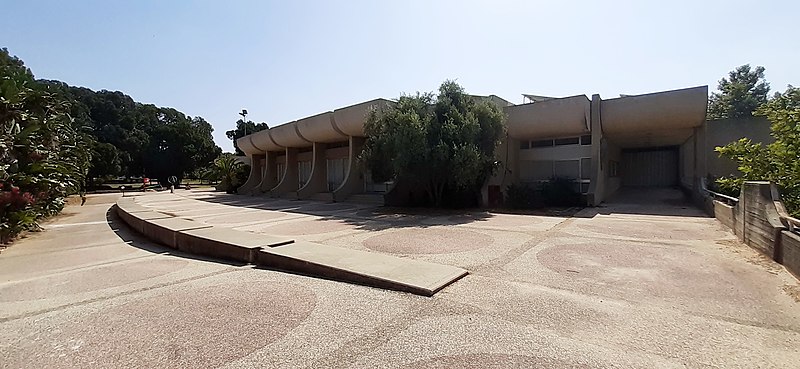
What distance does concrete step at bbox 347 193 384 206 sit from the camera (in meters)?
20.2

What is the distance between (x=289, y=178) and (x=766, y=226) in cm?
2815

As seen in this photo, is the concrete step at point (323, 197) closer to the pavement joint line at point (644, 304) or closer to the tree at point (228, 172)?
the tree at point (228, 172)

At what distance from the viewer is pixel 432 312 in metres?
4.08

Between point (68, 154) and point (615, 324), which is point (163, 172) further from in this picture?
point (615, 324)

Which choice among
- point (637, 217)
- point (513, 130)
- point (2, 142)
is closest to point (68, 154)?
point (2, 142)

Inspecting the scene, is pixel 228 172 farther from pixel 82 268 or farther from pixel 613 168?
pixel 613 168

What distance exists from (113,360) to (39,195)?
11.9 m

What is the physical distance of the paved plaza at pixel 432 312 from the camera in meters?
3.12

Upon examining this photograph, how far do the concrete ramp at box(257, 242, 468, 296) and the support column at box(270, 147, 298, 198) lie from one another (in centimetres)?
2321

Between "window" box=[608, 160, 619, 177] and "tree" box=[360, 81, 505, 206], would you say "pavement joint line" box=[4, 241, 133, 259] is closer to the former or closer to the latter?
"tree" box=[360, 81, 505, 206]

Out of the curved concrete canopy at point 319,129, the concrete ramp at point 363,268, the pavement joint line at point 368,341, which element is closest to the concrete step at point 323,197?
the curved concrete canopy at point 319,129

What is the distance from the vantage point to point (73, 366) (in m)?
3.00

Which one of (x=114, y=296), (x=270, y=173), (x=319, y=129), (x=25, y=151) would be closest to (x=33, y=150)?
(x=25, y=151)

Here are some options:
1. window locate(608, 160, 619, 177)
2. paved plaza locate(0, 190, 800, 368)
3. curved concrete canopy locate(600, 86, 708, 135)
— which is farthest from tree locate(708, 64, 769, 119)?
paved plaza locate(0, 190, 800, 368)
